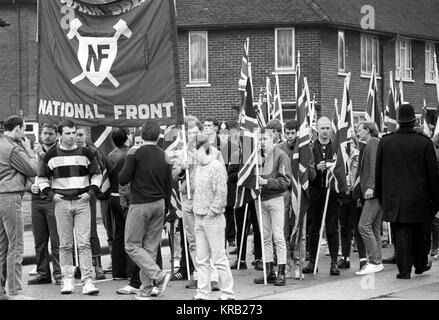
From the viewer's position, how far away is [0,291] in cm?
1196

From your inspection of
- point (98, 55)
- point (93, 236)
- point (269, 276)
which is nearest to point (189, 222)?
point (269, 276)

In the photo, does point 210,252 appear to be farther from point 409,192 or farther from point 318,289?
point 409,192

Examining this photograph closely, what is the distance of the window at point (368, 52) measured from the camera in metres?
40.0

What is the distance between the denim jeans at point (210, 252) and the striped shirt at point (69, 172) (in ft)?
6.19

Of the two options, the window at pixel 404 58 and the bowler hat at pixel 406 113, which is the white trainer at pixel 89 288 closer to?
the bowler hat at pixel 406 113

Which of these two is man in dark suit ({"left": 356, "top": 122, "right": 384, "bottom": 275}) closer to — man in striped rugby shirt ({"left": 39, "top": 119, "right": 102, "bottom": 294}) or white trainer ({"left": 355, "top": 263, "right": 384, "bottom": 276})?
white trainer ({"left": 355, "top": 263, "right": 384, "bottom": 276})

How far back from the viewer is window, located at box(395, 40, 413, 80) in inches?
1652

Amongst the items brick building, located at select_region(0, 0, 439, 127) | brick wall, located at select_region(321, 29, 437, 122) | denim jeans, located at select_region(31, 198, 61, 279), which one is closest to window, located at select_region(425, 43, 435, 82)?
brick wall, located at select_region(321, 29, 437, 122)

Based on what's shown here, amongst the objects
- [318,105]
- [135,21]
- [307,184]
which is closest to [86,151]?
[135,21]

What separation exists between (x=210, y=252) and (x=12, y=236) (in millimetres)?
2429

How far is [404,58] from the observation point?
140 ft
